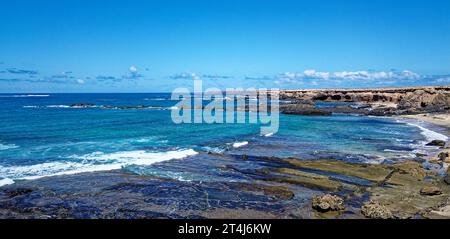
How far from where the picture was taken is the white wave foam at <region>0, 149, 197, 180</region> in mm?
21172

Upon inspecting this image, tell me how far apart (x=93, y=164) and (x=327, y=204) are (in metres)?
15.6

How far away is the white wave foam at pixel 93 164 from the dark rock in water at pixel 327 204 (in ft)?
42.1

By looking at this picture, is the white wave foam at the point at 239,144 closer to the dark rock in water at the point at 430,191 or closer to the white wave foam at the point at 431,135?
the dark rock in water at the point at 430,191

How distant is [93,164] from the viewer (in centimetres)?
2395

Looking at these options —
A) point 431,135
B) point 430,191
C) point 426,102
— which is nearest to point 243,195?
point 430,191

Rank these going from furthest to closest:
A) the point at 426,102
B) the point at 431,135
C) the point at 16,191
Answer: the point at 426,102
the point at 431,135
the point at 16,191

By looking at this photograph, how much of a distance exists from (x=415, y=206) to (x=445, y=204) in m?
1.30

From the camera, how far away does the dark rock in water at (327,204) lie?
579 inches

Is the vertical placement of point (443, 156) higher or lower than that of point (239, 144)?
higher

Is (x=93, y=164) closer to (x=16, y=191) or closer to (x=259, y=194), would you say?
(x=16, y=191)
